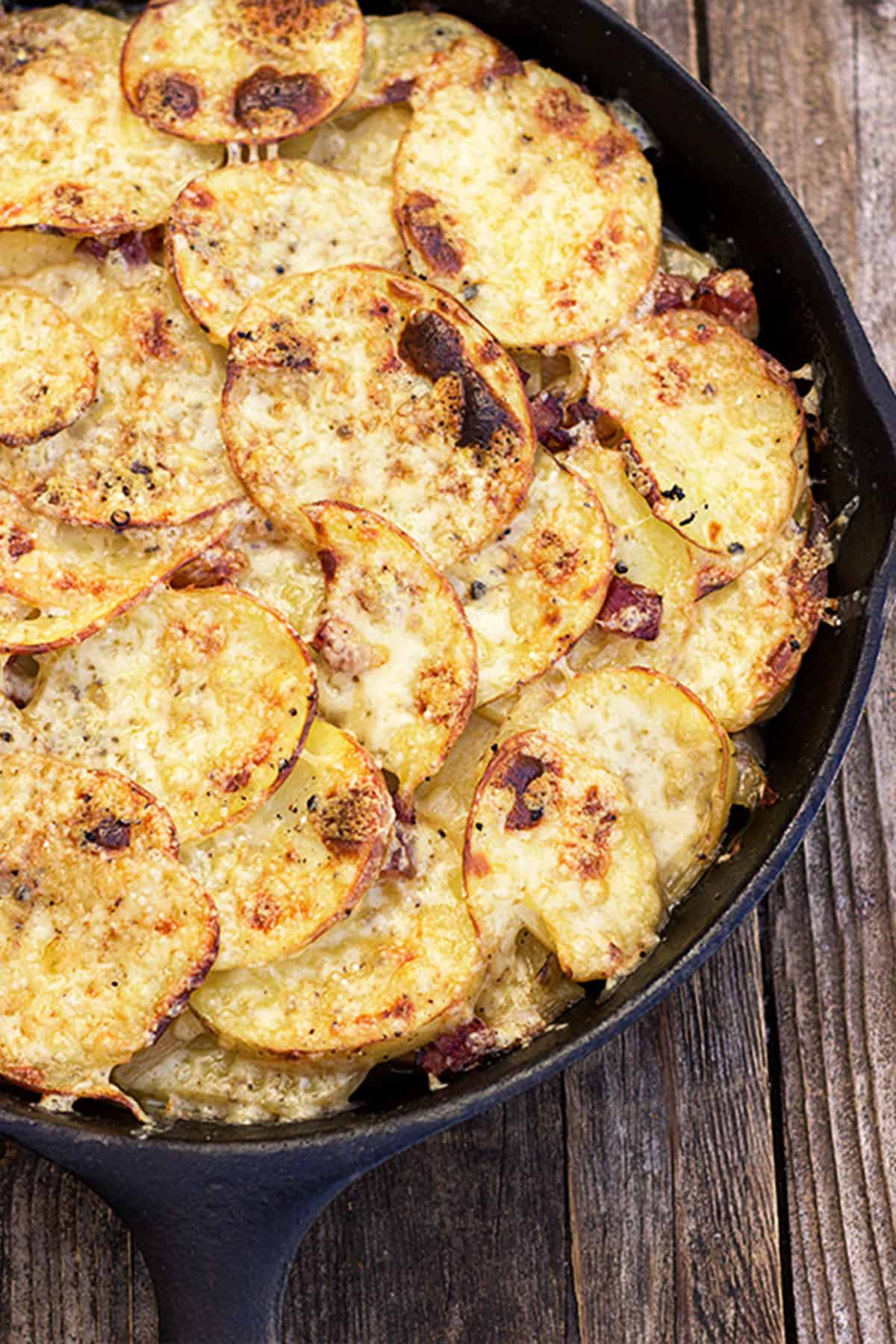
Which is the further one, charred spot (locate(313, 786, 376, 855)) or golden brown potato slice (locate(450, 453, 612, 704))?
golden brown potato slice (locate(450, 453, 612, 704))

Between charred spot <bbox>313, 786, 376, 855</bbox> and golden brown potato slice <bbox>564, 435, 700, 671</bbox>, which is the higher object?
golden brown potato slice <bbox>564, 435, 700, 671</bbox>

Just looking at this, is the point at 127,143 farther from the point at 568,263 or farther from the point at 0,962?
the point at 0,962

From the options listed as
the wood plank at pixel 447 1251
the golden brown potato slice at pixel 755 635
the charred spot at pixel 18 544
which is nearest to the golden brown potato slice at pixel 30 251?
the charred spot at pixel 18 544

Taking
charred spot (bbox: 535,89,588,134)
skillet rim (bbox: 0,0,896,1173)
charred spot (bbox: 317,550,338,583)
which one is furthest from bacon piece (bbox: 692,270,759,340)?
charred spot (bbox: 317,550,338,583)

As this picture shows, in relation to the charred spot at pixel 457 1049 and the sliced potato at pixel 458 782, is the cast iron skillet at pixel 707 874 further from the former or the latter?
the sliced potato at pixel 458 782

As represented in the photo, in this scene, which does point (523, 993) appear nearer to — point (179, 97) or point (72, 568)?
point (72, 568)

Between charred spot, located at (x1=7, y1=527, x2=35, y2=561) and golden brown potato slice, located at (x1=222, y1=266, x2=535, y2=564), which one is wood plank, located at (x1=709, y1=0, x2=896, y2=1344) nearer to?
golden brown potato slice, located at (x1=222, y1=266, x2=535, y2=564)
